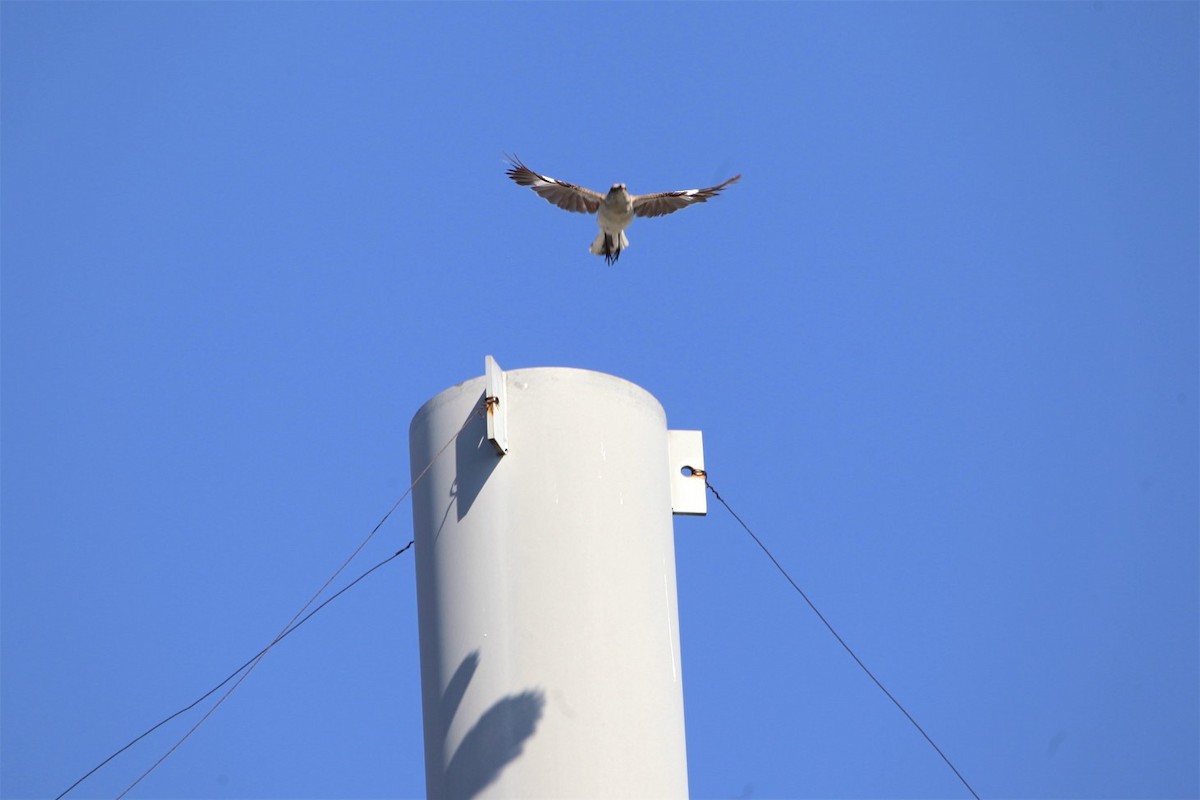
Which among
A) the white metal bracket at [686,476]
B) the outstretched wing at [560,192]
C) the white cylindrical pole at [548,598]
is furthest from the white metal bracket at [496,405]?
the outstretched wing at [560,192]

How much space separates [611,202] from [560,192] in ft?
1.73

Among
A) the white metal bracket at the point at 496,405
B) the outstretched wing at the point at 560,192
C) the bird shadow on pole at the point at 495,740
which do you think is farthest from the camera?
the outstretched wing at the point at 560,192

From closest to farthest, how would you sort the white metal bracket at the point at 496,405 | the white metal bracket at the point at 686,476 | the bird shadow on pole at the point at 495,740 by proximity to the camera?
the bird shadow on pole at the point at 495,740
the white metal bracket at the point at 496,405
the white metal bracket at the point at 686,476

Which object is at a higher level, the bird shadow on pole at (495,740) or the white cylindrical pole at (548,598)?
the white cylindrical pole at (548,598)

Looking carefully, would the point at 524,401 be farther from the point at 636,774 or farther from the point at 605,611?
the point at 636,774

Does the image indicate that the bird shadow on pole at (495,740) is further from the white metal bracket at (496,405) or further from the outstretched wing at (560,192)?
the outstretched wing at (560,192)

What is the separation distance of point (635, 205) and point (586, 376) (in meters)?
6.05

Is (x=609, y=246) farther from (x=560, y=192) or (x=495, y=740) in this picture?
(x=495, y=740)

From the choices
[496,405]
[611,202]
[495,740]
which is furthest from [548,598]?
[611,202]

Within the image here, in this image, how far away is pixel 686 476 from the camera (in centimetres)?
1016

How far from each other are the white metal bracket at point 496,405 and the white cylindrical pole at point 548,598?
33 millimetres

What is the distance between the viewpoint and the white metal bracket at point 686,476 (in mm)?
10125

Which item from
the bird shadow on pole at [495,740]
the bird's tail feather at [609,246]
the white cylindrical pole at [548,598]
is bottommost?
the bird shadow on pole at [495,740]

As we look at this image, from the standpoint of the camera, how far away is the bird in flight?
48.5 feet
